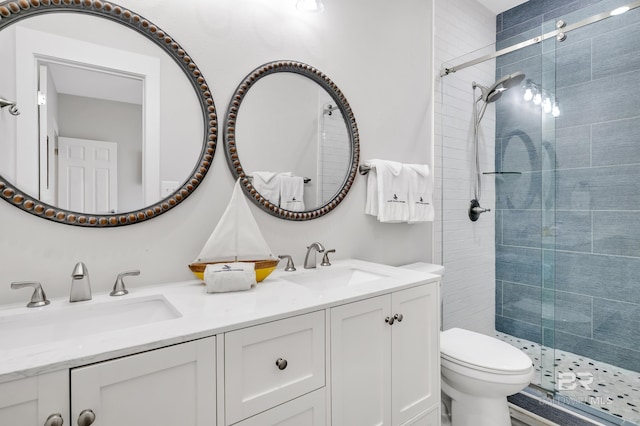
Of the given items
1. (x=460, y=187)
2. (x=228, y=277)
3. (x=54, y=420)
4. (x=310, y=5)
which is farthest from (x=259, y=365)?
(x=460, y=187)

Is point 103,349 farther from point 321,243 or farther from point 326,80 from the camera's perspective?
point 326,80

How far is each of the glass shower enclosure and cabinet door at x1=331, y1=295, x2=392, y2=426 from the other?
1294 millimetres

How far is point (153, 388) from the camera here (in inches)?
29.8

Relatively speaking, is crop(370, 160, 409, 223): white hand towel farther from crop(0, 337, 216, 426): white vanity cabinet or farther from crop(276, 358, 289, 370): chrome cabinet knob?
crop(0, 337, 216, 426): white vanity cabinet

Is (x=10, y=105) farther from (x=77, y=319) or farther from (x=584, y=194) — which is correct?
(x=584, y=194)

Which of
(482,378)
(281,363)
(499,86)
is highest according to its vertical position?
(499,86)

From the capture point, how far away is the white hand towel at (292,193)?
156 centimetres

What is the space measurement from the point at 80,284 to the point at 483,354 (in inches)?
66.7

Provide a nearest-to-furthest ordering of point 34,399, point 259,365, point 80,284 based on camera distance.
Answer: point 34,399 < point 259,365 < point 80,284

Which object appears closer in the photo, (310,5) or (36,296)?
(36,296)

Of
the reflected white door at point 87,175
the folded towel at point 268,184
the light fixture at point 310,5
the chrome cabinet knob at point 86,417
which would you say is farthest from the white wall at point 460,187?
the chrome cabinet knob at point 86,417

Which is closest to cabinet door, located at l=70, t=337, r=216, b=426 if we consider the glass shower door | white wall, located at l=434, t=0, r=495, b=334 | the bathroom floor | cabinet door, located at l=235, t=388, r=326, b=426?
cabinet door, located at l=235, t=388, r=326, b=426

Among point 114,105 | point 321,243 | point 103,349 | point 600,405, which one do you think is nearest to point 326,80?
point 321,243

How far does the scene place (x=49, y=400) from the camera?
65cm
